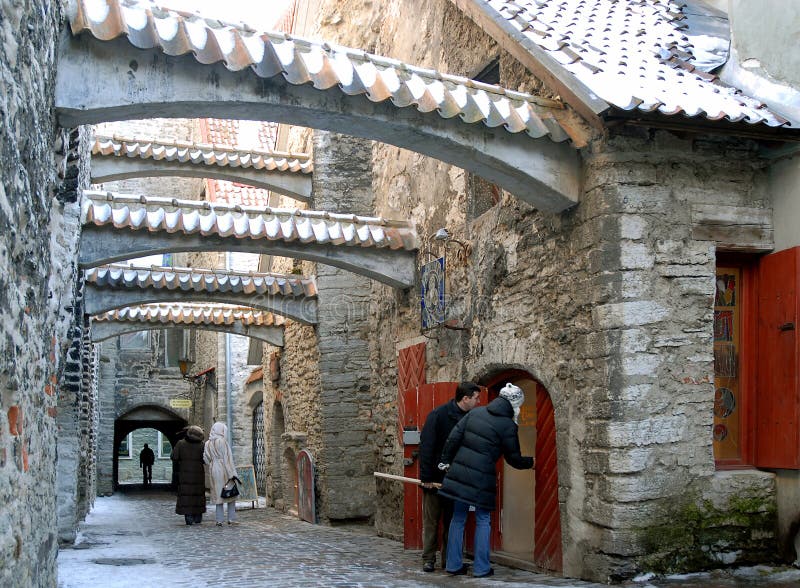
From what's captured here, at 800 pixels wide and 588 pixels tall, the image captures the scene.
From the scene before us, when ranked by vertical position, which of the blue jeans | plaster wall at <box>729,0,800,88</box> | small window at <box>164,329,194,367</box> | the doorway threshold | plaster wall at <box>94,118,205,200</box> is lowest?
the doorway threshold

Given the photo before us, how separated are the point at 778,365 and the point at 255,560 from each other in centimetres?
466

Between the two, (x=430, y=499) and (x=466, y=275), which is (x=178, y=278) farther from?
(x=430, y=499)

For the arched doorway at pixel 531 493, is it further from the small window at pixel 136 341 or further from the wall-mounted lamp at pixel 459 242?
the small window at pixel 136 341

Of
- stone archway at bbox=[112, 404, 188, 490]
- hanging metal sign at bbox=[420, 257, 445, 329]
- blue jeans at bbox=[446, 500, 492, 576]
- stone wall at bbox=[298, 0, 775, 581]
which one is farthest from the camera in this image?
stone archway at bbox=[112, 404, 188, 490]

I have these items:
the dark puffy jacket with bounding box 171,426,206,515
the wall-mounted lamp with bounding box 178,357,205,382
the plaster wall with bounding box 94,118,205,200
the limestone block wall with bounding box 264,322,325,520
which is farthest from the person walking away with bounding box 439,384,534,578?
the plaster wall with bounding box 94,118,205,200

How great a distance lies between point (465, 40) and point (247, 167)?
14.3 feet

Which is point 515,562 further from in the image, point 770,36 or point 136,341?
point 136,341

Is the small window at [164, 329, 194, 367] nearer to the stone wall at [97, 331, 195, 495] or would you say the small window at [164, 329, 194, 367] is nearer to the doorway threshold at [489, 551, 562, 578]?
the stone wall at [97, 331, 195, 495]

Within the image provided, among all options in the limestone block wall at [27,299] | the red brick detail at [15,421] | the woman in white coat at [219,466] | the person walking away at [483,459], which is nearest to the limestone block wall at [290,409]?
the woman in white coat at [219,466]

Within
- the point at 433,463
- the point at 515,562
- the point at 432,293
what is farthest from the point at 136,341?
the point at 515,562

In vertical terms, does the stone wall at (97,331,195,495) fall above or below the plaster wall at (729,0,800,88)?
below

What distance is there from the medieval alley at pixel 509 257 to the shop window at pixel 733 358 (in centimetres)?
2

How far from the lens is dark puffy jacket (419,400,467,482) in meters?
7.13

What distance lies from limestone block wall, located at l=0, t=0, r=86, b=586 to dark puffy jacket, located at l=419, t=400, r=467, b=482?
3031 mm
